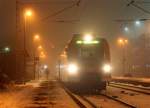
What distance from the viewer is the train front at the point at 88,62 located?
34000mm

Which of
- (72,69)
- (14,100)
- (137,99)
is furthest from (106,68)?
(14,100)

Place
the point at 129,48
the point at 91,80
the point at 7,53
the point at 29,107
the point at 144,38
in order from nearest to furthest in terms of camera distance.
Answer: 1. the point at 29,107
2. the point at 91,80
3. the point at 7,53
4. the point at 144,38
5. the point at 129,48

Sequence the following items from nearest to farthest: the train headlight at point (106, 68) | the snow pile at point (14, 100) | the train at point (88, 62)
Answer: the snow pile at point (14, 100), the train at point (88, 62), the train headlight at point (106, 68)

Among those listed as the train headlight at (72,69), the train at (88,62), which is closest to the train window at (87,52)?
the train at (88,62)

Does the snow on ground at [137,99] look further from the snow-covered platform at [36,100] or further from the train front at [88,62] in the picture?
the snow-covered platform at [36,100]

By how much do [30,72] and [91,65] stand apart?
63031 mm

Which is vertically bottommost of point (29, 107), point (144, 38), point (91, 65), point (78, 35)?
point (29, 107)

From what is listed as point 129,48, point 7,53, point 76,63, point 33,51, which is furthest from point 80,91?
point 129,48

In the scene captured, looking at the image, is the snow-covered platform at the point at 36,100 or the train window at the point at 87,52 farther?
the train window at the point at 87,52

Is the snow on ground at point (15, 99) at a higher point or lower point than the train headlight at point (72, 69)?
lower

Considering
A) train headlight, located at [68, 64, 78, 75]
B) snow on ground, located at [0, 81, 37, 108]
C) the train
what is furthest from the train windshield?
snow on ground, located at [0, 81, 37, 108]

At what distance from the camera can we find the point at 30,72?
96.4 metres

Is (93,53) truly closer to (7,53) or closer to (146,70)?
(7,53)

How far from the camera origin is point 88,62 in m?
34.5
